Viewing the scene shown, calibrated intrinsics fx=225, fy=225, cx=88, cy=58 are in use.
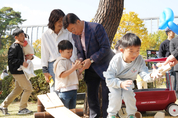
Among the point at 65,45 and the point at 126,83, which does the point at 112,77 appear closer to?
the point at 126,83

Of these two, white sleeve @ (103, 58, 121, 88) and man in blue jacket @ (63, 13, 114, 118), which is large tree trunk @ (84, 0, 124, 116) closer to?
man in blue jacket @ (63, 13, 114, 118)

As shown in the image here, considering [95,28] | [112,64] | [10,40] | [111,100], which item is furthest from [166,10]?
[10,40]

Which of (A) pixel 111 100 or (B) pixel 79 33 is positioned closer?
(A) pixel 111 100

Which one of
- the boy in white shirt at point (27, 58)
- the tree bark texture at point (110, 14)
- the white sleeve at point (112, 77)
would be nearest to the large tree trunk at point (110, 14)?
the tree bark texture at point (110, 14)

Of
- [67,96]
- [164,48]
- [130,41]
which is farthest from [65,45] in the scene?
[164,48]

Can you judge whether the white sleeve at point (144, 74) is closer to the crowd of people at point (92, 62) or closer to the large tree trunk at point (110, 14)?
the crowd of people at point (92, 62)

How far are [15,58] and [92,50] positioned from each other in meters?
2.23

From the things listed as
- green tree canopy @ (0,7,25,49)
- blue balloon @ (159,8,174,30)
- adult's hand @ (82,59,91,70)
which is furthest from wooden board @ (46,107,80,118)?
green tree canopy @ (0,7,25,49)

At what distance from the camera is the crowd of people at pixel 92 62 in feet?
7.66

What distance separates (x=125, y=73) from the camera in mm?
2391

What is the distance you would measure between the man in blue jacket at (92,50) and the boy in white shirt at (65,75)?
160 mm

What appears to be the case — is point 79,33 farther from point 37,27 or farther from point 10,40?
point 37,27

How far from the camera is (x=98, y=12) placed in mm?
3871

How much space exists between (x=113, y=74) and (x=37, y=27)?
15.6m
